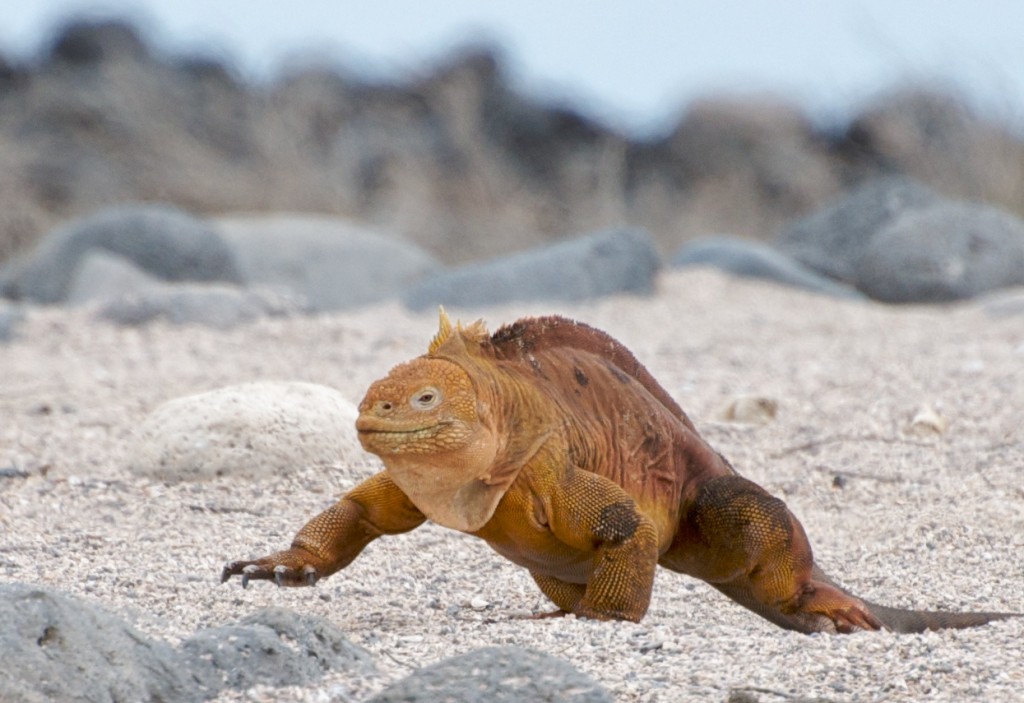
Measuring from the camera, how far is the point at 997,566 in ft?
14.8

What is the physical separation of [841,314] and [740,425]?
4.49 metres

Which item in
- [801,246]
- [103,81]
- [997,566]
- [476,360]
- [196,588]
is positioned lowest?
[196,588]

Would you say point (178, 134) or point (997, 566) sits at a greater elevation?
point (178, 134)

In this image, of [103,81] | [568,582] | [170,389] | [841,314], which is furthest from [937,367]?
[103,81]

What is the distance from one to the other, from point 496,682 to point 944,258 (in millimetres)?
9673

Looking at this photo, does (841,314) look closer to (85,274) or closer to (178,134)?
(85,274)

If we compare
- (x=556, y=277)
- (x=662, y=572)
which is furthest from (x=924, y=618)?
(x=556, y=277)

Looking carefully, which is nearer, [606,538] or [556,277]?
[606,538]

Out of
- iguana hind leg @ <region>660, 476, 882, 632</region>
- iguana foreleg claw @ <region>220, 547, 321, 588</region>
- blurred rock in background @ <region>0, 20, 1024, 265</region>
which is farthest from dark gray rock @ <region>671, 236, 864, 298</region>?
iguana foreleg claw @ <region>220, 547, 321, 588</region>

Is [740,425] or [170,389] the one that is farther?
[170,389]

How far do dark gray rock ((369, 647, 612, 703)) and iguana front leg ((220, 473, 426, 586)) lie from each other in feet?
2.64

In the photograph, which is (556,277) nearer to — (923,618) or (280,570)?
(923,618)

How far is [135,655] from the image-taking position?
9.16ft

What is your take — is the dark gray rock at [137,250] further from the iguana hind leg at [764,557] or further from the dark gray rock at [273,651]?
the dark gray rock at [273,651]
